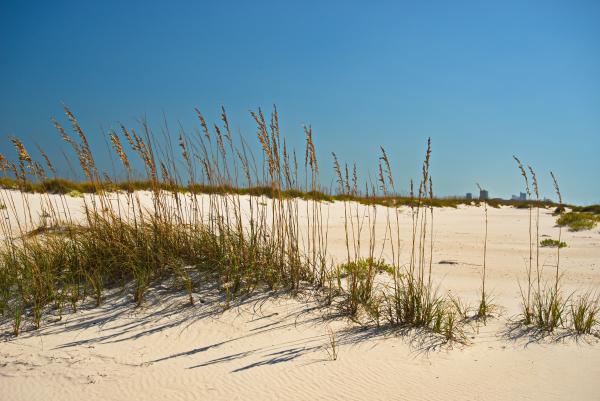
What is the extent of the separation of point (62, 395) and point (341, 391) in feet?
5.78

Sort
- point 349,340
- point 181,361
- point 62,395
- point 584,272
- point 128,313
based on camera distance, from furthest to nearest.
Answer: point 584,272 < point 128,313 < point 349,340 < point 181,361 < point 62,395

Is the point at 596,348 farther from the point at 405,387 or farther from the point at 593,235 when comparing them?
the point at 593,235

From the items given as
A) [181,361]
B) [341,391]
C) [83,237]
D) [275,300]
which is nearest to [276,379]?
[341,391]

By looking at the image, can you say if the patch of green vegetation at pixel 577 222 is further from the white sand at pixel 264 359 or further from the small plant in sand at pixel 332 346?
the small plant in sand at pixel 332 346

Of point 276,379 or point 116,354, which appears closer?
point 276,379

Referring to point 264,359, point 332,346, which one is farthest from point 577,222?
point 264,359

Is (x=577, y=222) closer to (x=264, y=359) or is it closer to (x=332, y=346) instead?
(x=332, y=346)

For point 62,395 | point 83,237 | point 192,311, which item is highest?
point 83,237

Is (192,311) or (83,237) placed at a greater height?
(83,237)

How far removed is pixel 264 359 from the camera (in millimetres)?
2961

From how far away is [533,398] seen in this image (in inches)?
96.9

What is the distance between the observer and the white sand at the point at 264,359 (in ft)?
8.48

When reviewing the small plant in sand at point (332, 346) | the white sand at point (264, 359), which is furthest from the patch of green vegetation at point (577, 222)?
the small plant in sand at point (332, 346)

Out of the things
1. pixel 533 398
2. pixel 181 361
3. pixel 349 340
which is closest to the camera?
pixel 533 398
